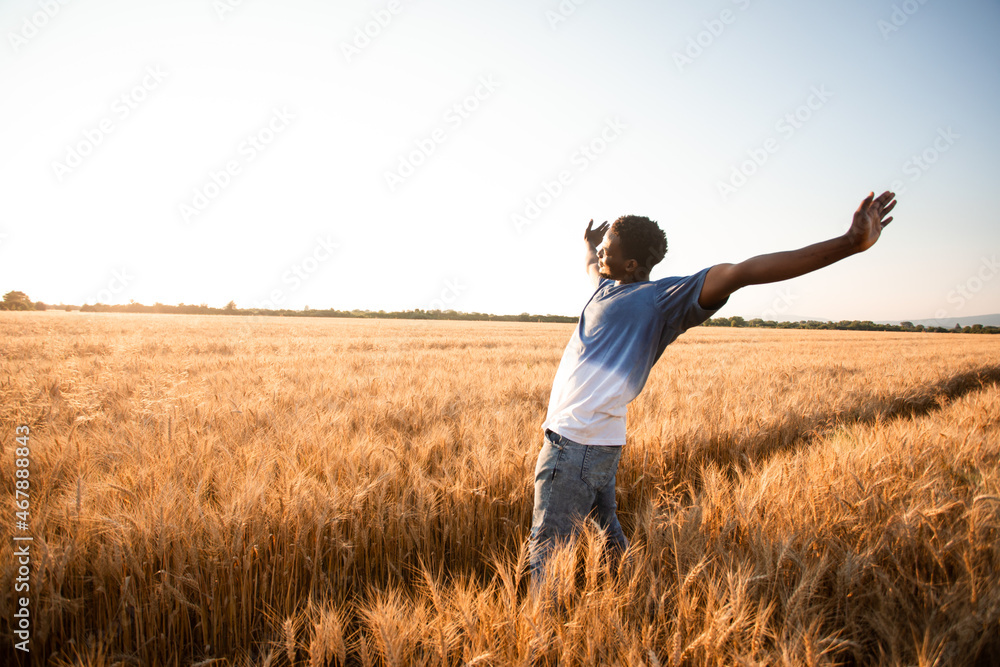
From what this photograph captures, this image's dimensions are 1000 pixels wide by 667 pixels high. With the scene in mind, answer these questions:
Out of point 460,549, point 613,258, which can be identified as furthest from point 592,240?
point 460,549

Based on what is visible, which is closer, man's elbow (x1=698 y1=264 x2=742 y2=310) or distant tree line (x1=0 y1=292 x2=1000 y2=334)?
man's elbow (x1=698 y1=264 x2=742 y2=310)

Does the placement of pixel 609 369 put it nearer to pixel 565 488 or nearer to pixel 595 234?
pixel 565 488

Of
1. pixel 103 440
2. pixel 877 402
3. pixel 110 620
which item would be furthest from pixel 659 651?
pixel 877 402

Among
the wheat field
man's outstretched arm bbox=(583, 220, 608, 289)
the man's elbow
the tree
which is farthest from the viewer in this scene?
the tree

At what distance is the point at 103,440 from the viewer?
2.47 m

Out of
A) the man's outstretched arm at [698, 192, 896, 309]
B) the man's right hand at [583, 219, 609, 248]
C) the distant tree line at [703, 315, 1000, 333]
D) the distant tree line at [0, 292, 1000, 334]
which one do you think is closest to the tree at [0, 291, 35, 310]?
the distant tree line at [0, 292, 1000, 334]

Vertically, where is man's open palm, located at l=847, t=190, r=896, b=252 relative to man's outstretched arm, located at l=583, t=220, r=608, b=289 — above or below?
below

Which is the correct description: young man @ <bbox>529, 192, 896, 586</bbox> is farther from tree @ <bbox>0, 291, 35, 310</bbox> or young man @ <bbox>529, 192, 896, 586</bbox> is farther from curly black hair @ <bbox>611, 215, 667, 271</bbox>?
tree @ <bbox>0, 291, 35, 310</bbox>

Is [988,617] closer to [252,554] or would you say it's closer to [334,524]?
[334,524]

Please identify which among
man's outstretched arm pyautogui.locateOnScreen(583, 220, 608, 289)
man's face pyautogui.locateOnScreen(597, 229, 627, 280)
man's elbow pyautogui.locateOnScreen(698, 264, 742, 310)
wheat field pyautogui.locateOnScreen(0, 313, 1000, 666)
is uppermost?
man's outstretched arm pyautogui.locateOnScreen(583, 220, 608, 289)

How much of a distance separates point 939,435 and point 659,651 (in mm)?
3401

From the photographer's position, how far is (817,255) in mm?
1229

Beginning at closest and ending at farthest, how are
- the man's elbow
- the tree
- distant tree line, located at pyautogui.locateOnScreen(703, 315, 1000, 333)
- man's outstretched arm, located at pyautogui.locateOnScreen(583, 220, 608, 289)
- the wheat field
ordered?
the wheat field
the man's elbow
man's outstretched arm, located at pyautogui.locateOnScreen(583, 220, 608, 289)
the tree
distant tree line, located at pyautogui.locateOnScreen(703, 315, 1000, 333)

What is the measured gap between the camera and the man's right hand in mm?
2443
